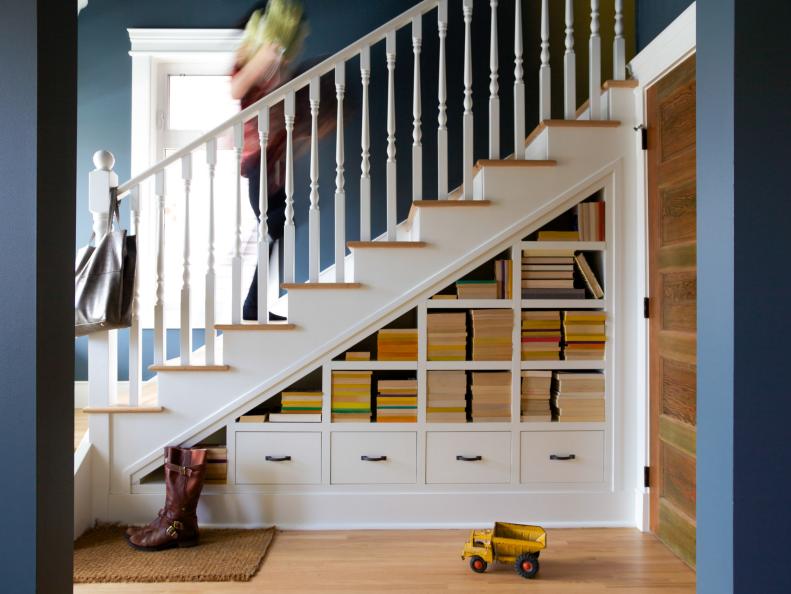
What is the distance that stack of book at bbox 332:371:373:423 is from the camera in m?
2.99

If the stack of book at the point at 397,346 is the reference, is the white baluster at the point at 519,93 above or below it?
above

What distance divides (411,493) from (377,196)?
204cm

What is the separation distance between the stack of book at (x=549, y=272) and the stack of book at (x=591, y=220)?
0.36 ft

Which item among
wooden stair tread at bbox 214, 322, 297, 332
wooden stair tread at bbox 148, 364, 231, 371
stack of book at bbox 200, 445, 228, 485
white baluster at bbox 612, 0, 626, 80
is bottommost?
stack of book at bbox 200, 445, 228, 485

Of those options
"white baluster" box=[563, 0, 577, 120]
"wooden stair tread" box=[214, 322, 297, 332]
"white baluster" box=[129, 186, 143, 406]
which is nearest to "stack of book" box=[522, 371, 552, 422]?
"wooden stair tread" box=[214, 322, 297, 332]

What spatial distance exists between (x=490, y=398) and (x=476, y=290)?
1.59ft

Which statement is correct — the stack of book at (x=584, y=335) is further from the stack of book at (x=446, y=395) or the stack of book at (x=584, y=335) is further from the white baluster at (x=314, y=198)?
the white baluster at (x=314, y=198)

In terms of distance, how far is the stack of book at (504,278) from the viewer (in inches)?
119

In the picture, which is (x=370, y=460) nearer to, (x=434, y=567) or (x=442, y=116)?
(x=434, y=567)

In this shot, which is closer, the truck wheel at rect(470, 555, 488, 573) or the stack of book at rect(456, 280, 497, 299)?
the truck wheel at rect(470, 555, 488, 573)

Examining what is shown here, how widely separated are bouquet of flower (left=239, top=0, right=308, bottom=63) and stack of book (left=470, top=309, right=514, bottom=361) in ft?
7.88

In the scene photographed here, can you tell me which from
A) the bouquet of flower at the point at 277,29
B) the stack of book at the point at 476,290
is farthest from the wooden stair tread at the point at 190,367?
the bouquet of flower at the point at 277,29

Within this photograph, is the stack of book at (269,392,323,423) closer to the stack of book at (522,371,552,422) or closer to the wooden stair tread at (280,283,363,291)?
the wooden stair tread at (280,283,363,291)
